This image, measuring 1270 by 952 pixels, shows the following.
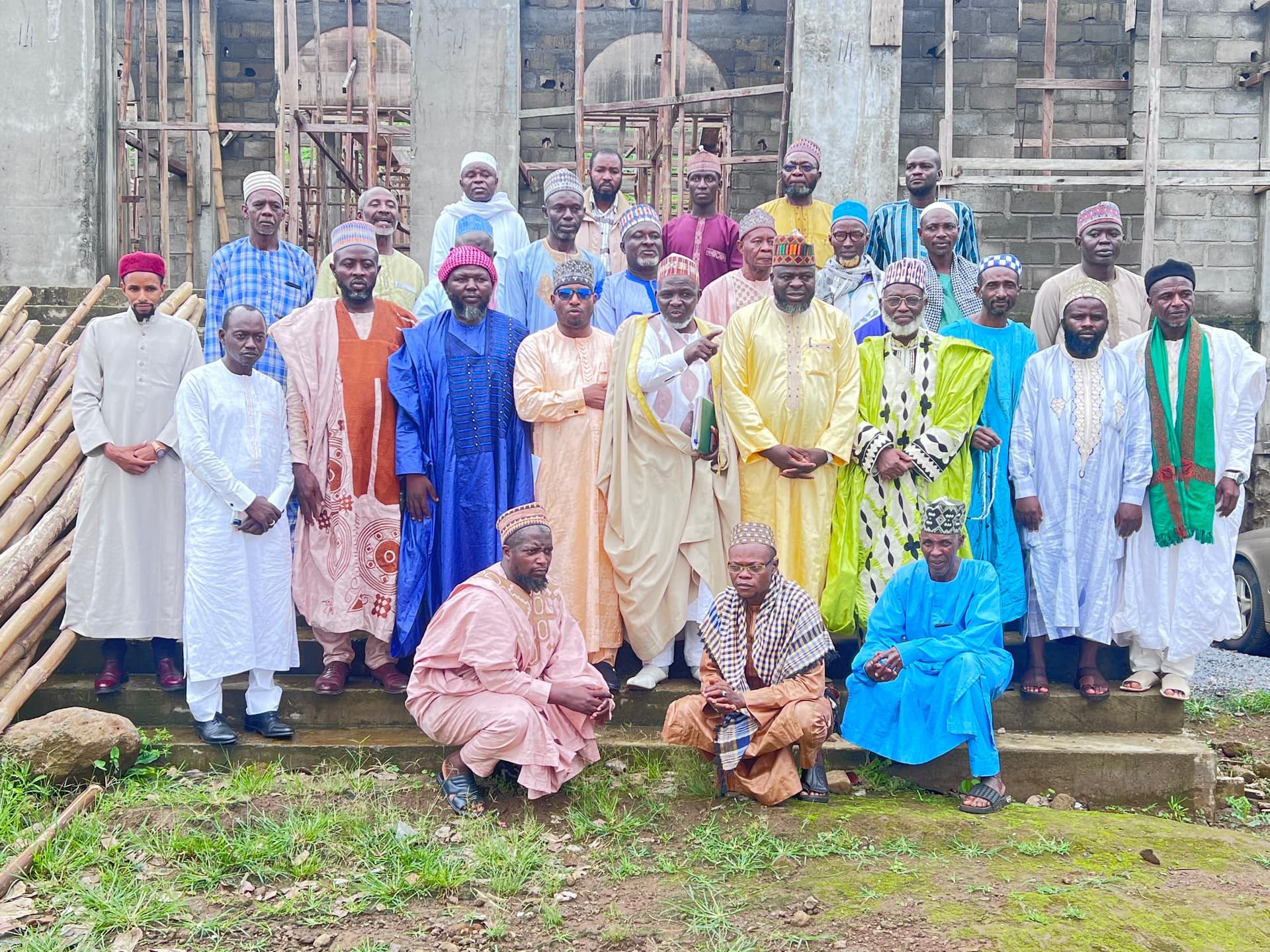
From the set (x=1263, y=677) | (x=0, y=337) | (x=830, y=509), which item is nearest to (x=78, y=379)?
(x=0, y=337)

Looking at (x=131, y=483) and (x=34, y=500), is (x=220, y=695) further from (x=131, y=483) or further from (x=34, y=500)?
(x=34, y=500)

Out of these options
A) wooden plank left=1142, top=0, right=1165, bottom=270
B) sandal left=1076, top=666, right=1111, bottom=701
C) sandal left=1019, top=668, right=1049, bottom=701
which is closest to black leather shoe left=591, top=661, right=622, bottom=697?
sandal left=1019, top=668, right=1049, bottom=701

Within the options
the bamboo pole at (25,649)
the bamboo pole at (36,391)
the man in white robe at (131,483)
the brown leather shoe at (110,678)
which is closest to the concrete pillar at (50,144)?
the bamboo pole at (36,391)

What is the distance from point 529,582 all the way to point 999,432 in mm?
2284

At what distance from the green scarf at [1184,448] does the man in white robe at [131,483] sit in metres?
4.38

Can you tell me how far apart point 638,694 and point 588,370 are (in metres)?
1.47

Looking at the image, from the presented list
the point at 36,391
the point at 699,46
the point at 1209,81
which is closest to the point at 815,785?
the point at 36,391

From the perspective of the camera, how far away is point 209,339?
5.59 metres

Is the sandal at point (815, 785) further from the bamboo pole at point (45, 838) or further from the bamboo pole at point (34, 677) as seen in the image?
the bamboo pole at point (34, 677)

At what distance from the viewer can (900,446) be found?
529 centimetres

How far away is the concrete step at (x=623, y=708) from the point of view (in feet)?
17.2

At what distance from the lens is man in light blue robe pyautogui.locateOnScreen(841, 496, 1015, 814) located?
15.0ft

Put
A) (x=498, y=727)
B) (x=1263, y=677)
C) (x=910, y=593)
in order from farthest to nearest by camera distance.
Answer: (x=1263, y=677) < (x=910, y=593) < (x=498, y=727)

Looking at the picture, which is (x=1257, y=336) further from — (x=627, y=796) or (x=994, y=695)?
(x=627, y=796)
